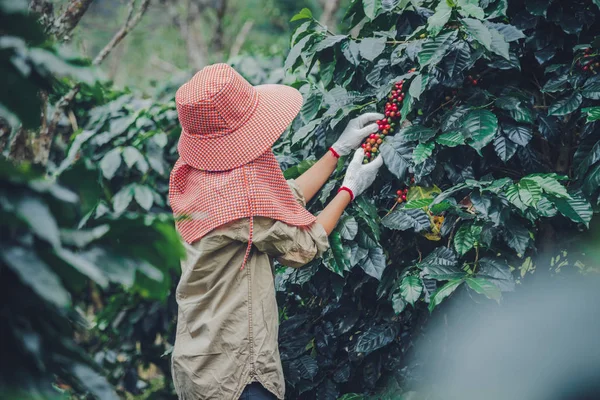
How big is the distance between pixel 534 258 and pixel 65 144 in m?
2.78

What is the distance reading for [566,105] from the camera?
194 centimetres

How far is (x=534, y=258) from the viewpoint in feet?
7.04

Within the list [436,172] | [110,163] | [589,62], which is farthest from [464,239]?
[110,163]

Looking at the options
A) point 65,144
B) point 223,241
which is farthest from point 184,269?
point 65,144

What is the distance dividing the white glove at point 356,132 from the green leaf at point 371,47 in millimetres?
214

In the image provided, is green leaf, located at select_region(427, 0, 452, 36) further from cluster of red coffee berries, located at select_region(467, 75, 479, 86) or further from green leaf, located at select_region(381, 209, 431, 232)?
green leaf, located at select_region(381, 209, 431, 232)

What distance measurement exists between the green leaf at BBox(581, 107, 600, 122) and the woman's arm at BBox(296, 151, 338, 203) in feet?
2.74

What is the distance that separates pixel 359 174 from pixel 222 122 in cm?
50

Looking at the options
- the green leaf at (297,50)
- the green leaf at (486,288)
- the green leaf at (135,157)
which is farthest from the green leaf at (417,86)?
the green leaf at (135,157)

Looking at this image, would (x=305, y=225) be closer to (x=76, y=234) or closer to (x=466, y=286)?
(x=466, y=286)

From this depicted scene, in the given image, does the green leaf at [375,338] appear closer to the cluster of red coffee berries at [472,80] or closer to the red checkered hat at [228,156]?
the red checkered hat at [228,156]

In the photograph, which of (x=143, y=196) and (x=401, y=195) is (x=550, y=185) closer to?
(x=401, y=195)

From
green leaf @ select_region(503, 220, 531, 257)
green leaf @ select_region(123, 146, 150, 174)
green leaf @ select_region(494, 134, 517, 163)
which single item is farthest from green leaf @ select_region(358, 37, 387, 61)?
green leaf @ select_region(123, 146, 150, 174)

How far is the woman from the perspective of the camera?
6.24 feet
